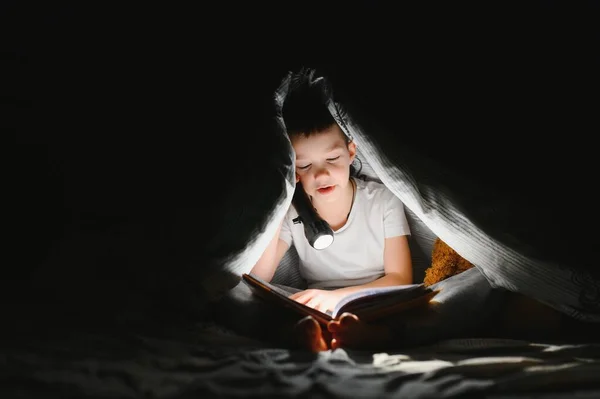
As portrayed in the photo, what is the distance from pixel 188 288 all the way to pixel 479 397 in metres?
0.86

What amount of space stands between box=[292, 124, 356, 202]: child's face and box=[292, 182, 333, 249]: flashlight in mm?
70

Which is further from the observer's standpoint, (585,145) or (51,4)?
(51,4)

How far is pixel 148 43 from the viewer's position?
5.21 feet

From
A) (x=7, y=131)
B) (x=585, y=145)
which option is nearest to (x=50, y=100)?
(x=7, y=131)

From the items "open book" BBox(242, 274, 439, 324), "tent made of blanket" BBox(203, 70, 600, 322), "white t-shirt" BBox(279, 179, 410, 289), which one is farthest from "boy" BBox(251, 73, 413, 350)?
"open book" BBox(242, 274, 439, 324)

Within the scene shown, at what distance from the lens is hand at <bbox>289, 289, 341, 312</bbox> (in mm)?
1461

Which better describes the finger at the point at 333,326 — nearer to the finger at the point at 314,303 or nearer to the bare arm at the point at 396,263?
the finger at the point at 314,303

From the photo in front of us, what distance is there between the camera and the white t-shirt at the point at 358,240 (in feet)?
6.01

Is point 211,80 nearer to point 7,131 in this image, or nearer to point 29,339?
point 7,131

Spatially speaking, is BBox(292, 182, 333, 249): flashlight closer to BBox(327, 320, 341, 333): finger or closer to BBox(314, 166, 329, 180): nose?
BBox(314, 166, 329, 180): nose

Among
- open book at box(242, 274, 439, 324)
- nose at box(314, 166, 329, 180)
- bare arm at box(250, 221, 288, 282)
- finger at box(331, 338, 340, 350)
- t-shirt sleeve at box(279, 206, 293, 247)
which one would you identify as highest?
nose at box(314, 166, 329, 180)

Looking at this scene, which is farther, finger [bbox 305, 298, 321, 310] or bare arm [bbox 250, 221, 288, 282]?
bare arm [bbox 250, 221, 288, 282]

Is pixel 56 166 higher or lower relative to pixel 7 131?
lower

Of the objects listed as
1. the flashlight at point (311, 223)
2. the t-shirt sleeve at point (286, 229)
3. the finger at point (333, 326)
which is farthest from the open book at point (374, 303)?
the t-shirt sleeve at point (286, 229)
